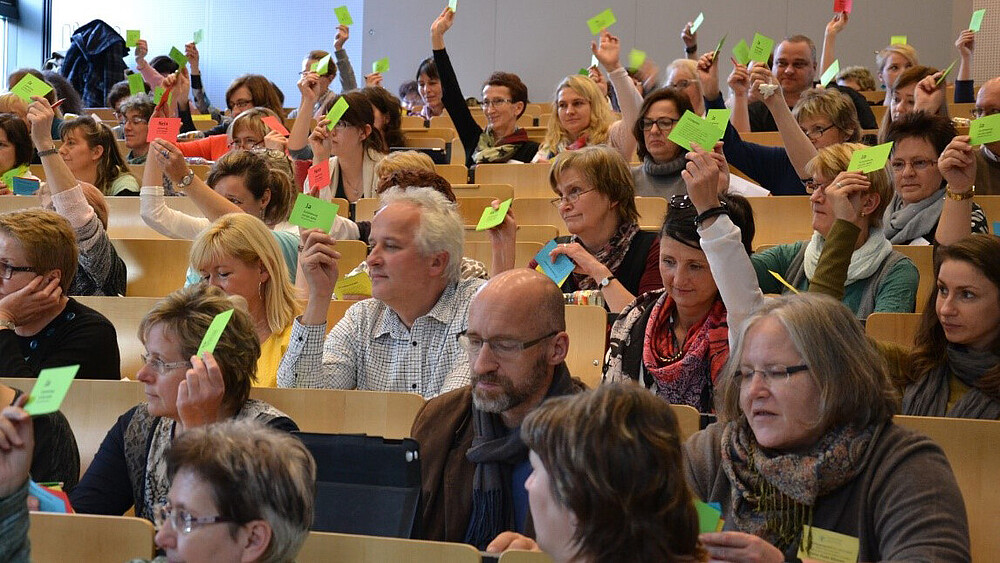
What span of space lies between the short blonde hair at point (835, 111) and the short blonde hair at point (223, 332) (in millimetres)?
3129

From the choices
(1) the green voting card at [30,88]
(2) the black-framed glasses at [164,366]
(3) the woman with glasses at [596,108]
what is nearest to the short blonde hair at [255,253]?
(2) the black-framed glasses at [164,366]

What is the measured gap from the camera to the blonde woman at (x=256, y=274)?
3143mm

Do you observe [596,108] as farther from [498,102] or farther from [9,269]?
[9,269]

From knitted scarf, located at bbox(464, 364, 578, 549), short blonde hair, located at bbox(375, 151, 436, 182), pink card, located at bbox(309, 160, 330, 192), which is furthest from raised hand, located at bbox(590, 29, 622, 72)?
knitted scarf, located at bbox(464, 364, 578, 549)

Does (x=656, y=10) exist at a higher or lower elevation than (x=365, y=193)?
higher

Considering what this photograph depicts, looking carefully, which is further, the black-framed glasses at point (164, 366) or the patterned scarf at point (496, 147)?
the patterned scarf at point (496, 147)

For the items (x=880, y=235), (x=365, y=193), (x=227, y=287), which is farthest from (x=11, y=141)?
(x=880, y=235)

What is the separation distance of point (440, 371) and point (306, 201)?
571mm

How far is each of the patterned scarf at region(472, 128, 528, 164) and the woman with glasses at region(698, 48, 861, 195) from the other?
1260 millimetres

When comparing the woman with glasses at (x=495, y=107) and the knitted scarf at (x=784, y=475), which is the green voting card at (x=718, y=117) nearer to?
the knitted scarf at (x=784, y=475)

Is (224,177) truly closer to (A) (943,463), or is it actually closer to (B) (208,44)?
(A) (943,463)

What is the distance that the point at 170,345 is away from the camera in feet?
8.11

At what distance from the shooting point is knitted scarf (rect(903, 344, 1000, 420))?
8.61 ft

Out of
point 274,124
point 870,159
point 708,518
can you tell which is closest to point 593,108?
point 274,124
